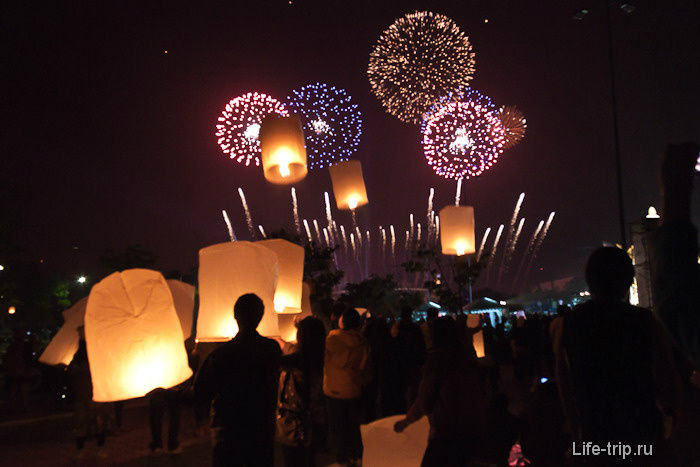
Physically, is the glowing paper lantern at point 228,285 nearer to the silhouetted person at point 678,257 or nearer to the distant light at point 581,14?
the silhouetted person at point 678,257

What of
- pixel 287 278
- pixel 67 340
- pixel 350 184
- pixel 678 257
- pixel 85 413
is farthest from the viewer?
pixel 85 413

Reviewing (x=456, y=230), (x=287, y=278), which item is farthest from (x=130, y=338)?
(x=456, y=230)

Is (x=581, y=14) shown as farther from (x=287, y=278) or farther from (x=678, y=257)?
(x=678, y=257)

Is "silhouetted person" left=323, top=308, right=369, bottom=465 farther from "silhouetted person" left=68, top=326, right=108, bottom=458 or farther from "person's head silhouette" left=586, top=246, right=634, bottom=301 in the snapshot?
"person's head silhouette" left=586, top=246, right=634, bottom=301

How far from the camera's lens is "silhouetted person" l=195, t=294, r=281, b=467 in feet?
12.0

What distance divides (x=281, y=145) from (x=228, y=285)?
6.58ft

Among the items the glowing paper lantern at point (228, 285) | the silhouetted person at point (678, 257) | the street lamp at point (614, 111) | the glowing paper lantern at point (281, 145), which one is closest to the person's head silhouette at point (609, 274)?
the silhouetted person at point (678, 257)

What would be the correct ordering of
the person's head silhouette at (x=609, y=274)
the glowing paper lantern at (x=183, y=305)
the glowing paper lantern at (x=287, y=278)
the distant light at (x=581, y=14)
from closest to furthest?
the person's head silhouette at (x=609, y=274)
the glowing paper lantern at (x=287, y=278)
the glowing paper lantern at (x=183, y=305)
the distant light at (x=581, y=14)

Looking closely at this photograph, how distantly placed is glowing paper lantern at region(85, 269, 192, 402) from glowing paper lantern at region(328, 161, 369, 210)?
4.39 metres

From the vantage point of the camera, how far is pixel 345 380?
675cm

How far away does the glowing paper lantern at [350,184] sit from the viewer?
27.3ft

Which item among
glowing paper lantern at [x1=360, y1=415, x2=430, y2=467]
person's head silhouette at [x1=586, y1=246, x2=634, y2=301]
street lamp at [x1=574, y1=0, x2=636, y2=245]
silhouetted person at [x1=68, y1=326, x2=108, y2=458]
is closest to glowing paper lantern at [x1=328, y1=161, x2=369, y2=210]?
glowing paper lantern at [x1=360, y1=415, x2=430, y2=467]

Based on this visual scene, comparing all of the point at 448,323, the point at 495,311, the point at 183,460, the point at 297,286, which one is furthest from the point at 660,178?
the point at 495,311

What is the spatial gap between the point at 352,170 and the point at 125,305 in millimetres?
4770
